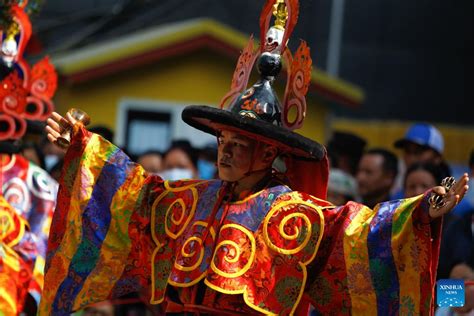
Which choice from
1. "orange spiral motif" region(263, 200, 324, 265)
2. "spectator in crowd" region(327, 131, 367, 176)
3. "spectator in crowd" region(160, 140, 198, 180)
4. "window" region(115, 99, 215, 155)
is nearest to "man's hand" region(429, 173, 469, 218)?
"orange spiral motif" region(263, 200, 324, 265)

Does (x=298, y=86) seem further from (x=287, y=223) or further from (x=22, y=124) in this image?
(x=22, y=124)

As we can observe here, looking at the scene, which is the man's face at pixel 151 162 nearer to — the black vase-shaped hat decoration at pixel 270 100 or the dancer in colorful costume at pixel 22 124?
the dancer in colorful costume at pixel 22 124

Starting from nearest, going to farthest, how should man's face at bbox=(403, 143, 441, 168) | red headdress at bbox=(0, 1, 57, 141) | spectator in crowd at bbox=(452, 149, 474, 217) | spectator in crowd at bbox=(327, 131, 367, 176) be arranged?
1. red headdress at bbox=(0, 1, 57, 141)
2. spectator in crowd at bbox=(452, 149, 474, 217)
3. man's face at bbox=(403, 143, 441, 168)
4. spectator in crowd at bbox=(327, 131, 367, 176)

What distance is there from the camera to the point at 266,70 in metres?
6.58

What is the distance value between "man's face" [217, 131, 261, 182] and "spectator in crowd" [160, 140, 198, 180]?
3207mm

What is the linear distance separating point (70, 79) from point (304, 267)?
667 centimetres

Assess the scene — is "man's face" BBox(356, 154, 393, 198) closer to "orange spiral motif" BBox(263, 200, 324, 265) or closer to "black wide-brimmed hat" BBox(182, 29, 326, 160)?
"black wide-brimmed hat" BBox(182, 29, 326, 160)

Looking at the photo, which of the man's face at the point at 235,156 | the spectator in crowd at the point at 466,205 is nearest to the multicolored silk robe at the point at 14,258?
the man's face at the point at 235,156

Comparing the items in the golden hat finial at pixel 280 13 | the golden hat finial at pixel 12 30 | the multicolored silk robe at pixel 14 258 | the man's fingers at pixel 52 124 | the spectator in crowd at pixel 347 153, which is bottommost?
the multicolored silk robe at pixel 14 258

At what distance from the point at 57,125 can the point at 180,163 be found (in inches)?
122

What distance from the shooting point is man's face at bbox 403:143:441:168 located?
9031 mm

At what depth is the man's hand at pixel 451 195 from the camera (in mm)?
5723

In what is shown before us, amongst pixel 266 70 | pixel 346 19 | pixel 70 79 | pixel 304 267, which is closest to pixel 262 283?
pixel 304 267

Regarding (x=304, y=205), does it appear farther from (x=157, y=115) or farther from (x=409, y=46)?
(x=409, y=46)
